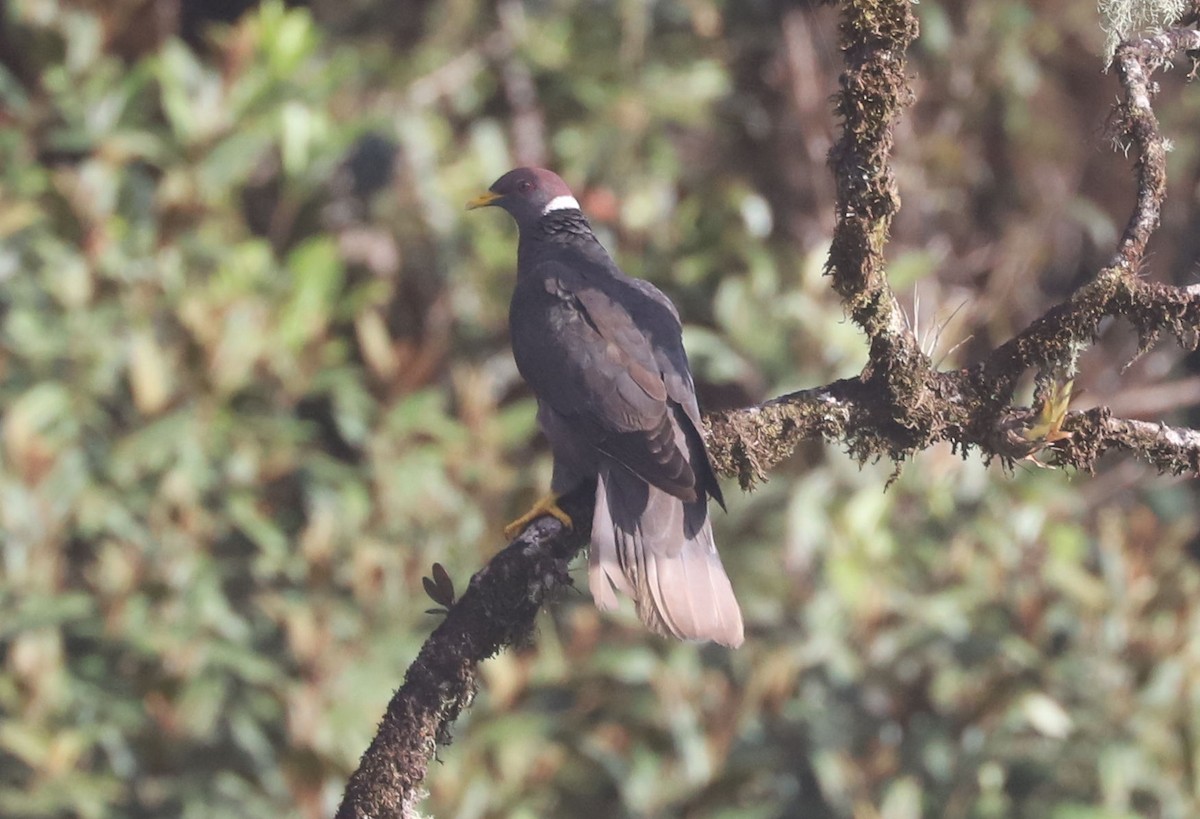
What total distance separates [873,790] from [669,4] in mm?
2751

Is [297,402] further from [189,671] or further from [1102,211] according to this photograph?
[1102,211]

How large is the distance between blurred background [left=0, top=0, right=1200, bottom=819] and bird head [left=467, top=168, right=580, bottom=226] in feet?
2.37

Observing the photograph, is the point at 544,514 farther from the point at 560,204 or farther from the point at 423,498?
the point at 423,498

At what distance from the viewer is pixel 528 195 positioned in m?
4.14

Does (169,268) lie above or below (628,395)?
above

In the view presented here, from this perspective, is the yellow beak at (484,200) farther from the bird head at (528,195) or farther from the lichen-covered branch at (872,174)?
the lichen-covered branch at (872,174)

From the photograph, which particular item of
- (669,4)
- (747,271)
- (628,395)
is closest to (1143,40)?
(628,395)

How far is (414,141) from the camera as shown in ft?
16.8

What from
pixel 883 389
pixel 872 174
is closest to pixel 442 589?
pixel 883 389

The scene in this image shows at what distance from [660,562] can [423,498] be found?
1751 mm

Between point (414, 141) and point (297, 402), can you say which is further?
point (414, 141)

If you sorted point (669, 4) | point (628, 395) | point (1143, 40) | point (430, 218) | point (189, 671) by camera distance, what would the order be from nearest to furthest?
point (1143, 40)
point (628, 395)
point (189, 671)
point (430, 218)
point (669, 4)

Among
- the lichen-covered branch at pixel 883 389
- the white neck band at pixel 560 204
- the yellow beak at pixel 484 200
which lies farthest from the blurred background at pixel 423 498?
the lichen-covered branch at pixel 883 389

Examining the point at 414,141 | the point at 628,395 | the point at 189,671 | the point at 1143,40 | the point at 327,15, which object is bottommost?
the point at 1143,40
